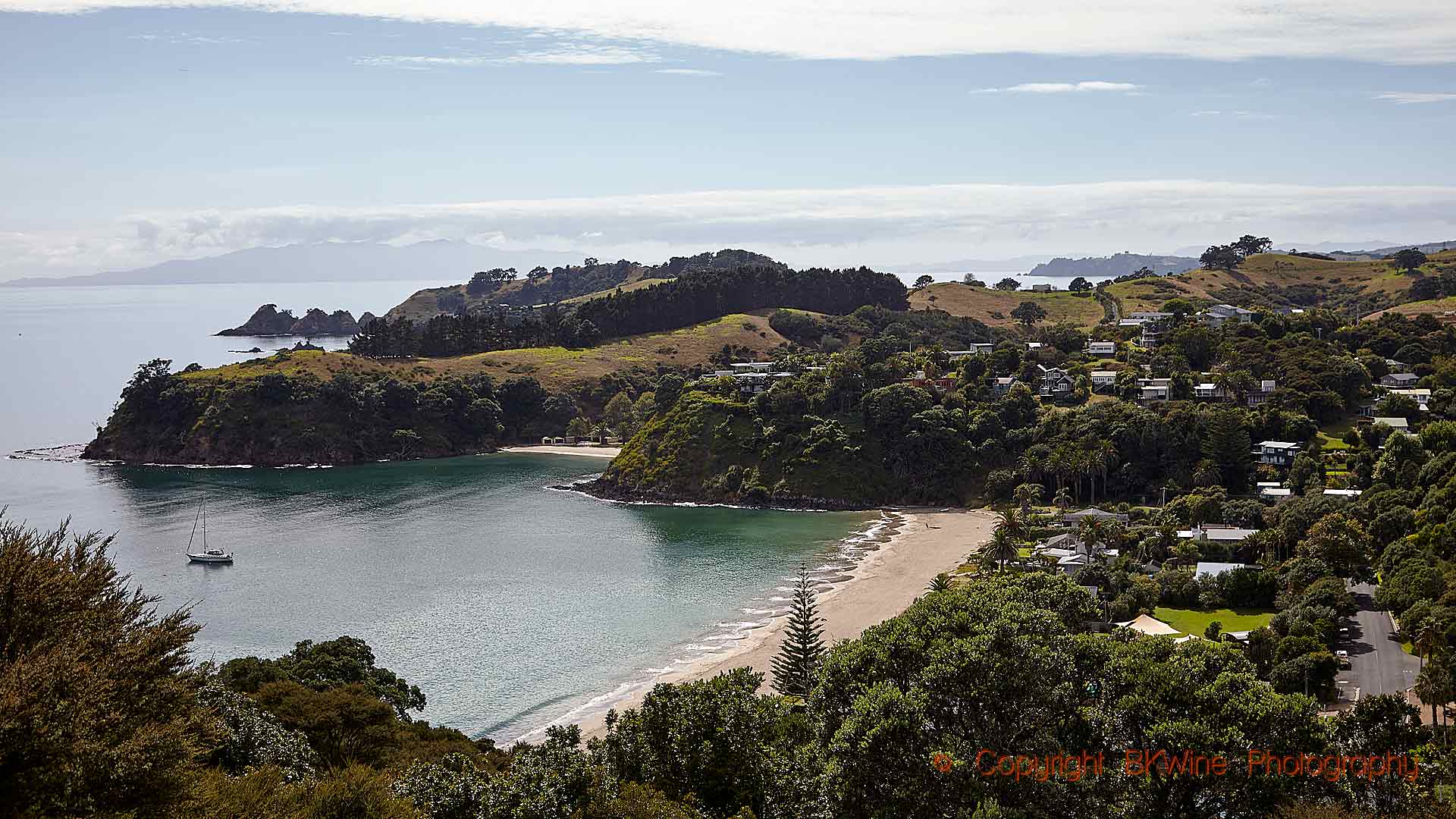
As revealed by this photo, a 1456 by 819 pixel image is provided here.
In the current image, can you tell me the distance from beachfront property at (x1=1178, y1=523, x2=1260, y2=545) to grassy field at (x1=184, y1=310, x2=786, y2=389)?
70925 mm

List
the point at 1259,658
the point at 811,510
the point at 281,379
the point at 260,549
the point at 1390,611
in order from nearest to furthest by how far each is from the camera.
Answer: the point at 1259,658, the point at 1390,611, the point at 260,549, the point at 811,510, the point at 281,379

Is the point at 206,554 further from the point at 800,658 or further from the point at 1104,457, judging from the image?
the point at 1104,457

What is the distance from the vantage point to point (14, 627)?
15367mm

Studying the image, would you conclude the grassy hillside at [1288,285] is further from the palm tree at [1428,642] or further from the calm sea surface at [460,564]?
the palm tree at [1428,642]

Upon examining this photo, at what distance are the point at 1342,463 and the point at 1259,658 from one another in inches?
1345

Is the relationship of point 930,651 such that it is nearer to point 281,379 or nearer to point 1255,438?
point 1255,438

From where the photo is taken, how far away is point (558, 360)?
384ft

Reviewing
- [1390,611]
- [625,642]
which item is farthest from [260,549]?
[1390,611]

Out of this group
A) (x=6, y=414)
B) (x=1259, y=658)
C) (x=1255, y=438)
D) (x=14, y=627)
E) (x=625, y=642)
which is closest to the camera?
(x=14, y=627)

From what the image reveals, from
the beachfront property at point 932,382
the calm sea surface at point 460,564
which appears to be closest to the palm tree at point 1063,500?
the calm sea surface at point 460,564

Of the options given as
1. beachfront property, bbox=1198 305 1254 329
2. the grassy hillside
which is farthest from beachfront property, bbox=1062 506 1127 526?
the grassy hillside

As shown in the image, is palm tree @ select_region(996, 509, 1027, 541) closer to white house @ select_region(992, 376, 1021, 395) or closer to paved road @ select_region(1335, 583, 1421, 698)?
paved road @ select_region(1335, 583, 1421, 698)

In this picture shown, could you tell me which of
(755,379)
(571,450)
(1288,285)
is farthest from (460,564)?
(1288,285)

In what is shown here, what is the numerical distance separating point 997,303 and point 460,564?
104101 millimetres
